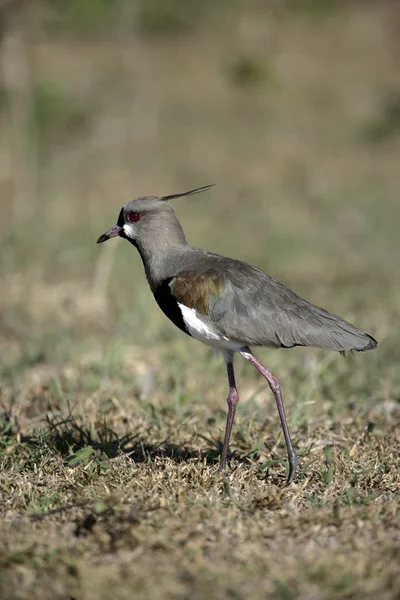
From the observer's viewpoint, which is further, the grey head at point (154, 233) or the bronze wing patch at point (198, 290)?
the grey head at point (154, 233)

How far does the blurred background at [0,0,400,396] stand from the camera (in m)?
8.37

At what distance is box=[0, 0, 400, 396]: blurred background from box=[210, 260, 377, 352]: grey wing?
85.6 inches

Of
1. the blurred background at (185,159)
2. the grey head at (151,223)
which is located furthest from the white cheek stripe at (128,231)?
the blurred background at (185,159)

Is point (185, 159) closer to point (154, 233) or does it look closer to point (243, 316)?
point (154, 233)

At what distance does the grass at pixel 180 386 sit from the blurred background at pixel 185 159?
0.20ft

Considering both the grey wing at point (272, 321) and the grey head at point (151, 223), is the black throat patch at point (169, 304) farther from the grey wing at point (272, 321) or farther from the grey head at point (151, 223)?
the grey head at point (151, 223)

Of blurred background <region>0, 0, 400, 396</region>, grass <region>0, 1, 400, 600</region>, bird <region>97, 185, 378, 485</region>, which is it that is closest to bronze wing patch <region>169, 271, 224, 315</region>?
bird <region>97, 185, 378, 485</region>

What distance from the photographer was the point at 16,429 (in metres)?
5.02

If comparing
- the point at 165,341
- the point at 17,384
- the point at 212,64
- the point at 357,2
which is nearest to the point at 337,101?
the point at 212,64

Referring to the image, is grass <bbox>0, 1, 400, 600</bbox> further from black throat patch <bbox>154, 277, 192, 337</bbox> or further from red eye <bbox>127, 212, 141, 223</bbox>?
red eye <bbox>127, 212, 141, 223</bbox>

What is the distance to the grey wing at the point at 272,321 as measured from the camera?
4.23 metres

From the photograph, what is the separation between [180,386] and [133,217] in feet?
5.44

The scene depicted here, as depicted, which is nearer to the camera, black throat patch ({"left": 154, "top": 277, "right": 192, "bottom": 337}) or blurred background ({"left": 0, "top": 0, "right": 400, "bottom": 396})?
black throat patch ({"left": 154, "top": 277, "right": 192, "bottom": 337})

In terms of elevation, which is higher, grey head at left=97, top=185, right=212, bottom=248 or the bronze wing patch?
grey head at left=97, top=185, right=212, bottom=248
